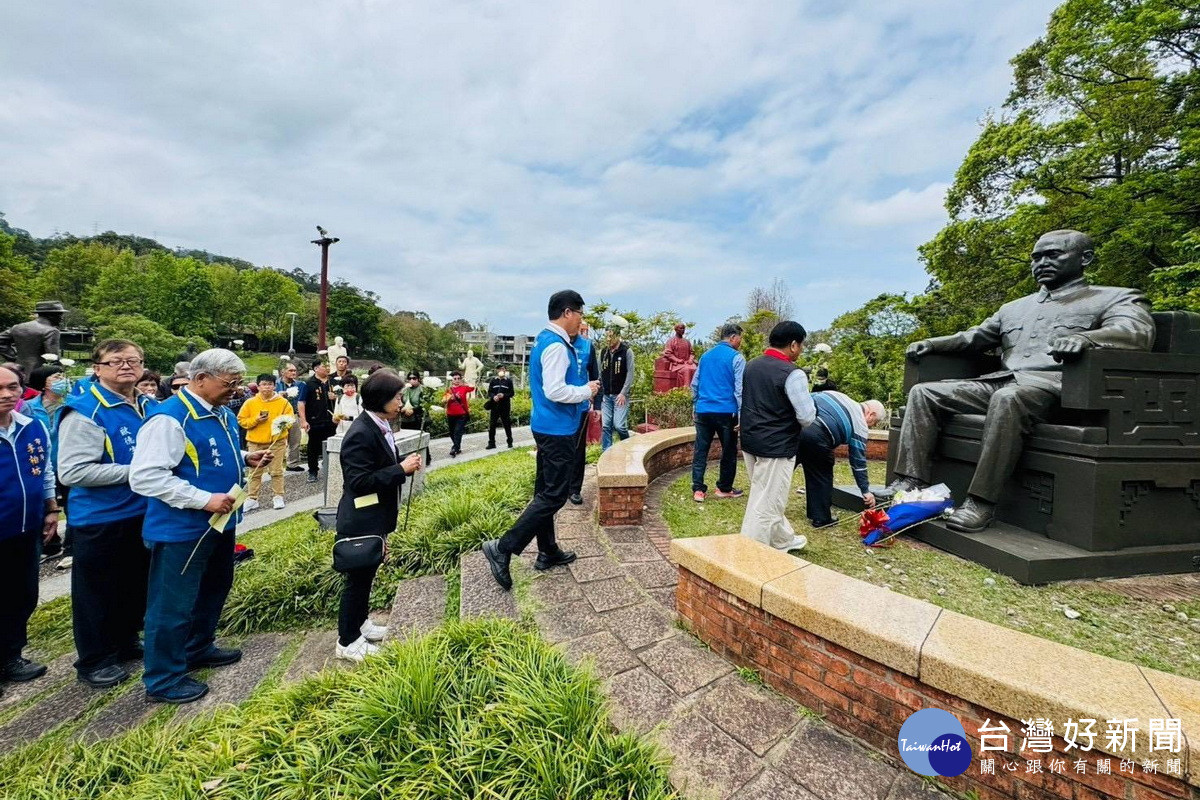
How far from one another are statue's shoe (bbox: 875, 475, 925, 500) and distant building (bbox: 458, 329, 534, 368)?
60254mm

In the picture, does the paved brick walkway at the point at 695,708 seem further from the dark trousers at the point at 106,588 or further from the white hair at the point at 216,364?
the dark trousers at the point at 106,588

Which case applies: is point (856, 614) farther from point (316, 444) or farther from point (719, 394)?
point (316, 444)

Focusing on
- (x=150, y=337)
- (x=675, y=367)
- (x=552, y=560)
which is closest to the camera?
(x=552, y=560)

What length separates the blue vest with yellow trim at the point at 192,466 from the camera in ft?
9.04

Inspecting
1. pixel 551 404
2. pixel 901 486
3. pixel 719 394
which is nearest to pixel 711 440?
pixel 719 394

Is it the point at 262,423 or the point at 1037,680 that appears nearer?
the point at 1037,680

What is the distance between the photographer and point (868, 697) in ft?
6.47

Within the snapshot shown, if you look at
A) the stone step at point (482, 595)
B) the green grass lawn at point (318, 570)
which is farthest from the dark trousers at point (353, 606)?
the green grass lawn at point (318, 570)

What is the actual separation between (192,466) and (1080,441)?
5.64 m

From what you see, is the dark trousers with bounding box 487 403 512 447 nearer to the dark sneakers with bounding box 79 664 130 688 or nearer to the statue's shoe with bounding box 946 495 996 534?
the dark sneakers with bounding box 79 664 130 688

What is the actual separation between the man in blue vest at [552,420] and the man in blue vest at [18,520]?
2.86 metres

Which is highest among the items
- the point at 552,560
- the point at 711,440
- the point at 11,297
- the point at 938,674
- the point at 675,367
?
the point at 11,297

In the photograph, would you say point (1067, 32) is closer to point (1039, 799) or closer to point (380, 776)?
point (1039, 799)

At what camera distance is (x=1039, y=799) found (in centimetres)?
162
